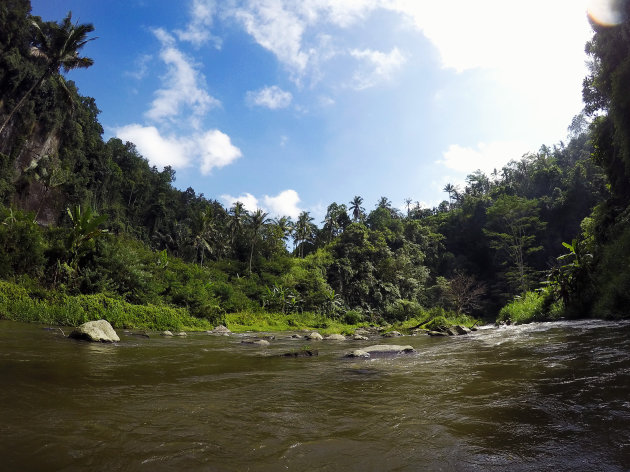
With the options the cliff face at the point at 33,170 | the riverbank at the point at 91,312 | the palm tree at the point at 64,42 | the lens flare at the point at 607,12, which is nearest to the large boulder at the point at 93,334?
the riverbank at the point at 91,312

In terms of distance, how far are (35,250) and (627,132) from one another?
27050mm

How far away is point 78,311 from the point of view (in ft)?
46.3

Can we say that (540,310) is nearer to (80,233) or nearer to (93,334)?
(93,334)

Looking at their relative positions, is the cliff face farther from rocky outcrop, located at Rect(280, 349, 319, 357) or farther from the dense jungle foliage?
rocky outcrop, located at Rect(280, 349, 319, 357)

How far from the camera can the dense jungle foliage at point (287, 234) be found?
16203mm

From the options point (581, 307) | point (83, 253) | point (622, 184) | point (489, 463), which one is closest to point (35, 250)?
point (83, 253)

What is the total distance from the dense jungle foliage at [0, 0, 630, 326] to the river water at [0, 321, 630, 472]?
11624 mm

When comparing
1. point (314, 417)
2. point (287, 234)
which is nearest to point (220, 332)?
point (314, 417)

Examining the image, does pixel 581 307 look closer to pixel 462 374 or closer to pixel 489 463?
pixel 462 374

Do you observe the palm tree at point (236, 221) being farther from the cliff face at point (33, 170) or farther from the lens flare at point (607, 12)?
the lens flare at point (607, 12)

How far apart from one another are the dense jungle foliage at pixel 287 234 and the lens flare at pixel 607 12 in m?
0.43

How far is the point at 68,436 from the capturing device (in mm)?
2400

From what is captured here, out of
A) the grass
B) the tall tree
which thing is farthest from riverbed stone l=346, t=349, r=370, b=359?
the tall tree

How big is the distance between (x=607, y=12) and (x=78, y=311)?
2569cm
